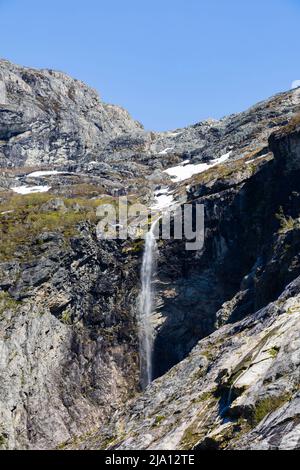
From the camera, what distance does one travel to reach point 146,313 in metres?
68.3

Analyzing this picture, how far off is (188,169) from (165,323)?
59.7 m

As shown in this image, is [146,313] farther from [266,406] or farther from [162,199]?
[266,406]

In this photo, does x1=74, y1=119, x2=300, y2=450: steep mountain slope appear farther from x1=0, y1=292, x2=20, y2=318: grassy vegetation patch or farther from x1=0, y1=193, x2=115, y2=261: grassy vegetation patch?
x1=0, y1=193, x2=115, y2=261: grassy vegetation patch

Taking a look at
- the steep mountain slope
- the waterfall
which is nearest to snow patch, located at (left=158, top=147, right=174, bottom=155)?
the steep mountain slope

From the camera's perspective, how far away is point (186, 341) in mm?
66312

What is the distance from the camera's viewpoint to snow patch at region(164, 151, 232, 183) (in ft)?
378

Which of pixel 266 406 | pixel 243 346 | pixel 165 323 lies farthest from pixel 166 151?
pixel 266 406

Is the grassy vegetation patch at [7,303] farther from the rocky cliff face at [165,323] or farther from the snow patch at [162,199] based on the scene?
the snow patch at [162,199]

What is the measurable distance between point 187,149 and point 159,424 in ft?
359

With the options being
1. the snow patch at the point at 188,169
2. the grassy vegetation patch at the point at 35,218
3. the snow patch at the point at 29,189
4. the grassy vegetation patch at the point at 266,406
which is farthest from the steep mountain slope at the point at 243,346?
→ the snow patch at the point at 29,189

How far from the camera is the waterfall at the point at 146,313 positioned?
220 ft

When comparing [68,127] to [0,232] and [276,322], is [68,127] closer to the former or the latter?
[0,232]

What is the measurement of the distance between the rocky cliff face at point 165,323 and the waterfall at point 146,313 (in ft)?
2.56

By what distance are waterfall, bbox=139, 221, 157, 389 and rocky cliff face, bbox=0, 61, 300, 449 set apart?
782 millimetres
